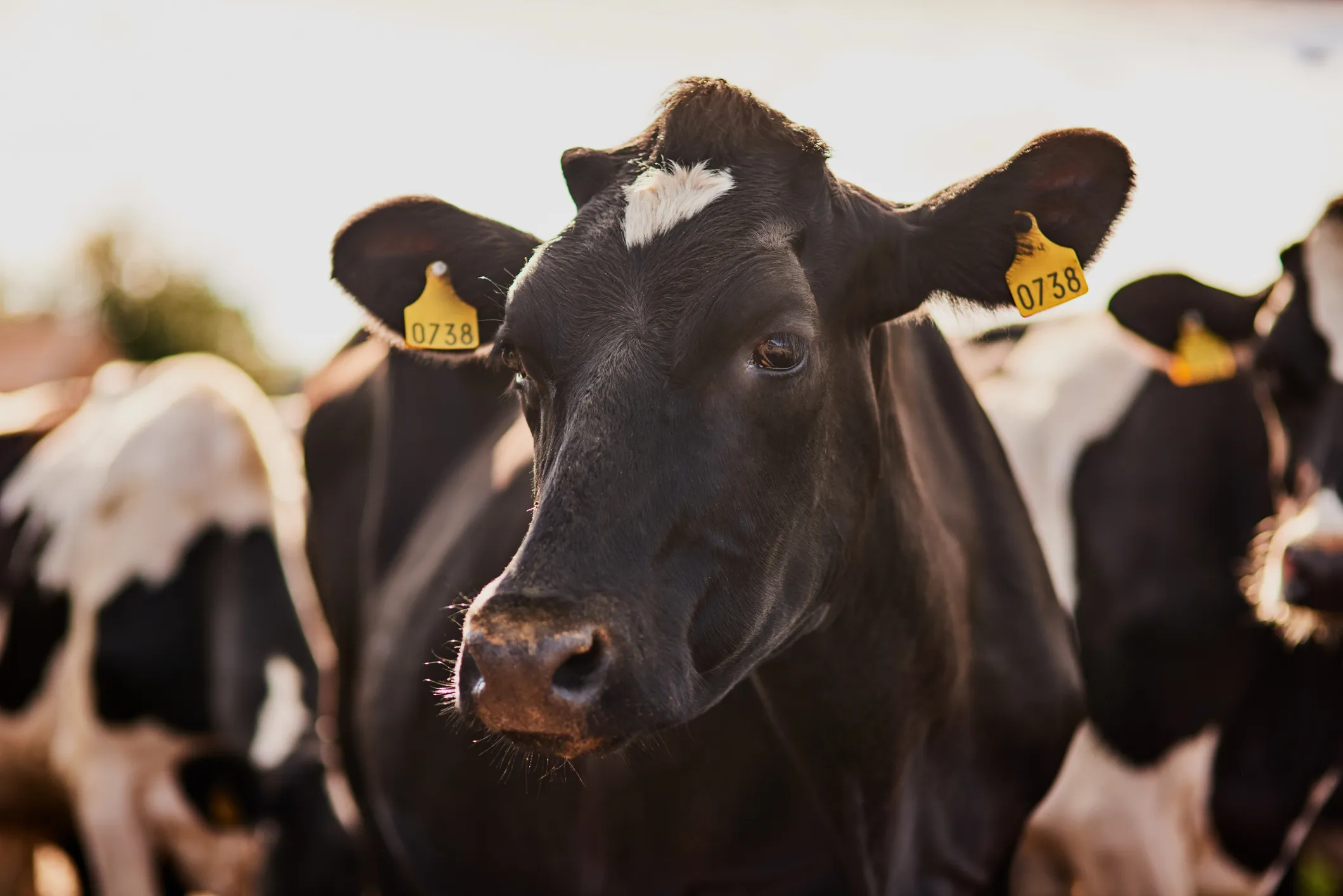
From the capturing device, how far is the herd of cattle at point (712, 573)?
198 cm

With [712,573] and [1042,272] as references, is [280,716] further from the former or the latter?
[1042,272]

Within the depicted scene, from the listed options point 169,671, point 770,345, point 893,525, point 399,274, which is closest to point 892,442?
point 893,525

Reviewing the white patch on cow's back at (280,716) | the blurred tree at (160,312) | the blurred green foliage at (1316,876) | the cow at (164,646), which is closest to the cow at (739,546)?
the white patch on cow's back at (280,716)

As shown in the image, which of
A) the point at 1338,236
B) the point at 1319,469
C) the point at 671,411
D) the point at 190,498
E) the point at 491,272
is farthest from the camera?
the point at 190,498

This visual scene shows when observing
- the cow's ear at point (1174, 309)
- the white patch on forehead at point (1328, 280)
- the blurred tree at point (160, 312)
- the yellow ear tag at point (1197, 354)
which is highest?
the white patch on forehead at point (1328, 280)

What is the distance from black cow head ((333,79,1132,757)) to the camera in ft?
5.76

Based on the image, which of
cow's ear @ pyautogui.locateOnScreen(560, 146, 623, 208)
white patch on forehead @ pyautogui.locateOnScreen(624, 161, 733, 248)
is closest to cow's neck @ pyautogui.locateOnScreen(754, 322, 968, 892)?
white patch on forehead @ pyautogui.locateOnScreen(624, 161, 733, 248)

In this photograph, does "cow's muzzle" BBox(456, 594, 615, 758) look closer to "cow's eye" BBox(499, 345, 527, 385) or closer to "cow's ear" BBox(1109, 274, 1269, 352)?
"cow's eye" BBox(499, 345, 527, 385)

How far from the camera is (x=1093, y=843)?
4.39m

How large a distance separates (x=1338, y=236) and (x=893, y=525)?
2.65 m

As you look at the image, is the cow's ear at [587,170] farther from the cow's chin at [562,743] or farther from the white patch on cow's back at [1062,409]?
the white patch on cow's back at [1062,409]

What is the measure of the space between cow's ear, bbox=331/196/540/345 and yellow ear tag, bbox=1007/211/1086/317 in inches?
38.8

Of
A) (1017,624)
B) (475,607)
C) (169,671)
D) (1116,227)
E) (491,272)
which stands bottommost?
(169,671)

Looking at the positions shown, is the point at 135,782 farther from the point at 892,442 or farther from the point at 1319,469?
the point at 1319,469
